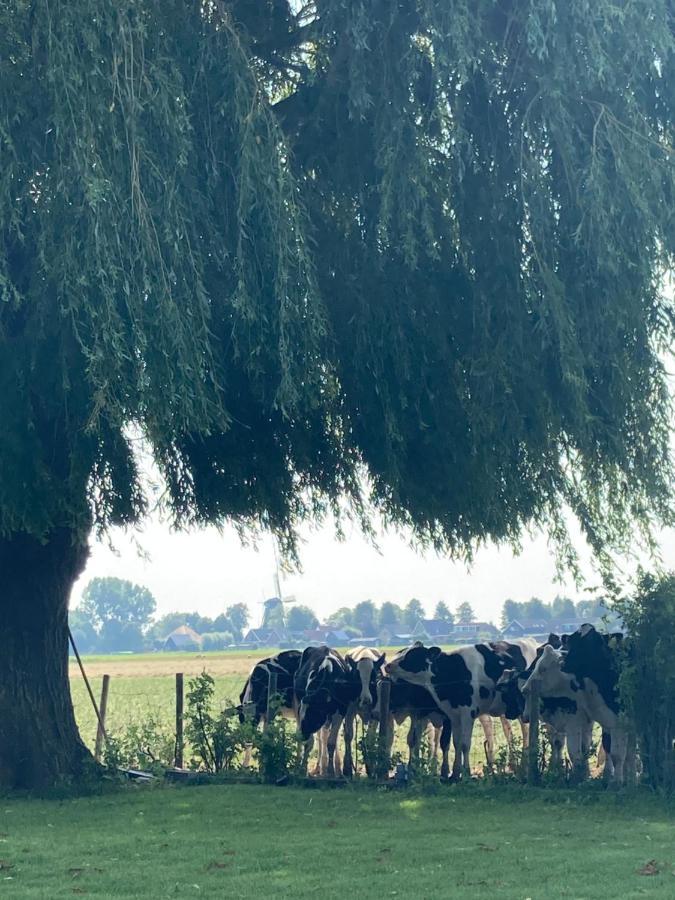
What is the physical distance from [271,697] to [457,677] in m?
2.68

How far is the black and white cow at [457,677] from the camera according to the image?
1794 cm

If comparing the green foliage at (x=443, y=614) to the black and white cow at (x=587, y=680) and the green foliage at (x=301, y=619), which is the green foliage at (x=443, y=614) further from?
the black and white cow at (x=587, y=680)

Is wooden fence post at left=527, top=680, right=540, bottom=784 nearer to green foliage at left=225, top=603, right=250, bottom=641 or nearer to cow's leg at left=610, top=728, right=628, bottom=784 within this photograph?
cow's leg at left=610, top=728, right=628, bottom=784

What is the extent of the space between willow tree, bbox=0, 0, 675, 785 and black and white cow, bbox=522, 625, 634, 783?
2.73 metres

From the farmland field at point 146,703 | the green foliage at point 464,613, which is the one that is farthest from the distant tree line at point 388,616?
the farmland field at point 146,703

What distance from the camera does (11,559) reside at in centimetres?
1606

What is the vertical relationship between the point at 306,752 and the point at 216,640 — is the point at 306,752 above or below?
below

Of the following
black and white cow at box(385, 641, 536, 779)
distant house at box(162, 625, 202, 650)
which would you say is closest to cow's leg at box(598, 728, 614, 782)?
black and white cow at box(385, 641, 536, 779)

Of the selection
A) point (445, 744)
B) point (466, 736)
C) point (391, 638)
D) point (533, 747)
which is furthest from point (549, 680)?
point (391, 638)

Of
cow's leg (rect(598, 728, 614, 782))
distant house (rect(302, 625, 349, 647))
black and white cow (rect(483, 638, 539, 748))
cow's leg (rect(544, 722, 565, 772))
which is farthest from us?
distant house (rect(302, 625, 349, 647))

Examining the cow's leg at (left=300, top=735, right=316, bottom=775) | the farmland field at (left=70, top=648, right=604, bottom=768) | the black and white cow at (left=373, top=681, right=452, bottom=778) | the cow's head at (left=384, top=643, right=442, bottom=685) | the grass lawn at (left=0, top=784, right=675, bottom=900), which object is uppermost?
the cow's head at (left=384, top=643, right=442, bottom=685)

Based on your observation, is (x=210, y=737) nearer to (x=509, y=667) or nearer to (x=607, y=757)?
(x=509, y=667)

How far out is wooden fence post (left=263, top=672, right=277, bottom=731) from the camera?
1694 cm

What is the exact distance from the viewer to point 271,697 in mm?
17281
